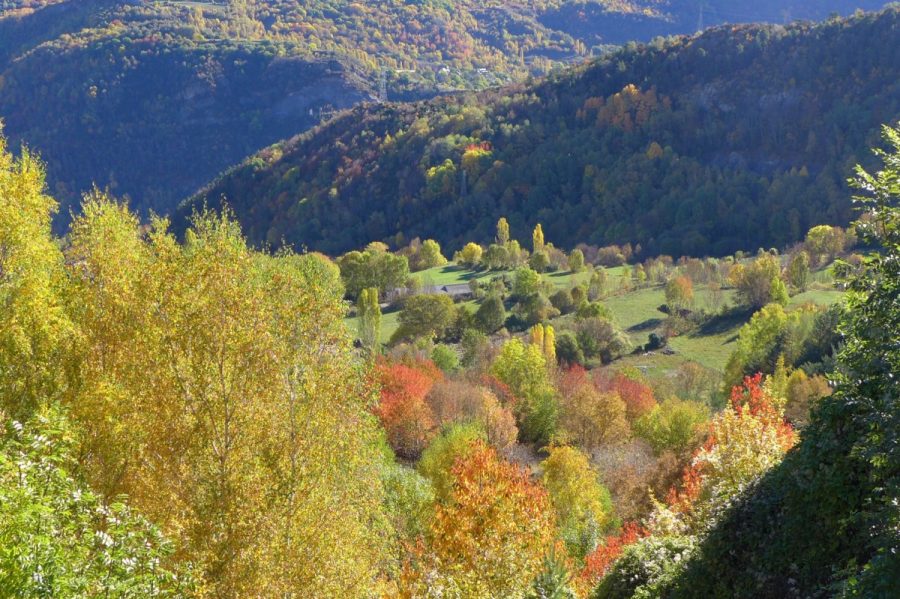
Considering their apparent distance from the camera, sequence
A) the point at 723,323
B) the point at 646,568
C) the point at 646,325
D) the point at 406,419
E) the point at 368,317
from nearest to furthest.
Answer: the point at 646,568 → the point at 406,419 → the point at 368,317 → the point at 723,323 → the point at 646,325

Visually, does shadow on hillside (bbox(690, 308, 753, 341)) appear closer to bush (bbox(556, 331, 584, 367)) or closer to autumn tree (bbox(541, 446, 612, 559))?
bush (bbox(556, 331, 584, 367))

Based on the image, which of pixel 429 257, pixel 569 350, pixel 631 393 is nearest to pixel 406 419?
pixel 631 393

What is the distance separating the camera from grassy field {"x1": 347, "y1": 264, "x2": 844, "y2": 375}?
9372 centimetres

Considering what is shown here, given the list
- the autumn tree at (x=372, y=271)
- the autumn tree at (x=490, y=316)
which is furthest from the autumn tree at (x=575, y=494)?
the autumn tree at (x=372, y=271)

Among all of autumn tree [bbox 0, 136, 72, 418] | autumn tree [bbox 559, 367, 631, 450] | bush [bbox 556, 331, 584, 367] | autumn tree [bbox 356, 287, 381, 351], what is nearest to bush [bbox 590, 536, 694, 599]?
autumn tree [bbox 0, 136, 72, 418]

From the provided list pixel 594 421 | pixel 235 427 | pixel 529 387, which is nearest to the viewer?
pixel 235 427

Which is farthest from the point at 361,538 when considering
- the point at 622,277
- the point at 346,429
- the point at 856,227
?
the point at 622,277

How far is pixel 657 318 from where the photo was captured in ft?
357

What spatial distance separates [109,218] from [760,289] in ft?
318

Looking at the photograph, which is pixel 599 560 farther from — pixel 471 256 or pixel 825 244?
pixel 825 244

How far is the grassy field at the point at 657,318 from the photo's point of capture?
93719 millimetres

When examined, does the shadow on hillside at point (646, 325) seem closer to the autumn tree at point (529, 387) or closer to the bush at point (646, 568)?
the autumn tree at point (529, 387)

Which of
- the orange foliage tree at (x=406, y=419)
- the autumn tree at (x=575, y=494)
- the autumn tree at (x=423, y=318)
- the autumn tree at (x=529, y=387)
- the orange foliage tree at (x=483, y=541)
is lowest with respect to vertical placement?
the autumn tree at (x=423, y=318)

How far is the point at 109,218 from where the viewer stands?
24234 mm
